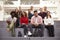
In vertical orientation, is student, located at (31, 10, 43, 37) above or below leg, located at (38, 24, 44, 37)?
above

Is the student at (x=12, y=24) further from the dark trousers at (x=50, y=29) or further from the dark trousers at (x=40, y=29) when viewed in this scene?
the dark trousers at (x=50, y=29)

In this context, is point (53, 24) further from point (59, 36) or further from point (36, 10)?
point (36, 10)

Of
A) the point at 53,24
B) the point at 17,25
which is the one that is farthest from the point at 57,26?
the point at 17,25

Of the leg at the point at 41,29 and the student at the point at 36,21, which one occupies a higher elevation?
the student at the point at 36,21

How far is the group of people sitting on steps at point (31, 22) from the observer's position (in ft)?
24.7

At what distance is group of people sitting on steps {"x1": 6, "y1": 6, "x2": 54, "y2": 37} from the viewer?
24.7 ft

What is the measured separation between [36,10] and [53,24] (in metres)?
1.28

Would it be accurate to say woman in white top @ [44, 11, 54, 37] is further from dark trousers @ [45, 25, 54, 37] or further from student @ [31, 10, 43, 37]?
student @ [31, 10, 43, 37]

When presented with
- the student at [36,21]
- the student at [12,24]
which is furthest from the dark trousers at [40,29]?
the student at [12,24]

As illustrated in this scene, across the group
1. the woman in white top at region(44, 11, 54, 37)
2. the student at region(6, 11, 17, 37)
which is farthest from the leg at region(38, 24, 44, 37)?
the student at region(6, 11, 17, 37)

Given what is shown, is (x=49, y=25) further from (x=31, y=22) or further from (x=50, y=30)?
(x=31, y=22)

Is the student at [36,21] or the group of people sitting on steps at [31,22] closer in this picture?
the group of people sitting on steps at [31,22]

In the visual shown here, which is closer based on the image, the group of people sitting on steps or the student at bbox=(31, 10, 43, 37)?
the group of people sitting on steps

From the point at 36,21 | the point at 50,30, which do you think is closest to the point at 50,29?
the point at 50,30
